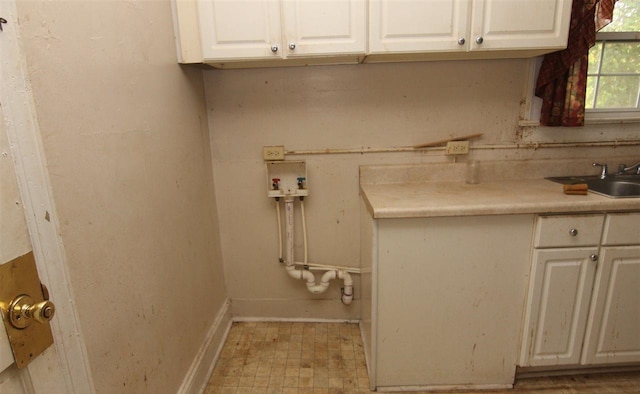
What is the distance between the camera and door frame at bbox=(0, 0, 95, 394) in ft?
1.81

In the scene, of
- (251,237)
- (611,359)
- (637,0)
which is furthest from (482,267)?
(637,0)

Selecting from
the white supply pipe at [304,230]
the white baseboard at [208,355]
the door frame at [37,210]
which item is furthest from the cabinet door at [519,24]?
the white baseboard at [208,355]

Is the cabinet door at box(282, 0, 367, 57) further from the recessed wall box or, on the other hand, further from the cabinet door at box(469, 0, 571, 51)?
the recessed wall box

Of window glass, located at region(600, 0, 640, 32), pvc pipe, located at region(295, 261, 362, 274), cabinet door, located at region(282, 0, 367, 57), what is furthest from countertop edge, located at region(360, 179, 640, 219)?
window glass, located at region(600, 0, 640, 32)

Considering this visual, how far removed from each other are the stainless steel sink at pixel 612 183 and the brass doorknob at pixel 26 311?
2.15 metres

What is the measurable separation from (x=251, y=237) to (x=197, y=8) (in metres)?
1.25

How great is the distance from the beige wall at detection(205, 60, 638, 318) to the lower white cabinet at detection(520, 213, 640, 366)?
0.61 m

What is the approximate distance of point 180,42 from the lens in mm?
1513

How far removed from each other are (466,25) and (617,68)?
1.07 meters

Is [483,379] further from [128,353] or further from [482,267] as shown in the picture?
[128,353]

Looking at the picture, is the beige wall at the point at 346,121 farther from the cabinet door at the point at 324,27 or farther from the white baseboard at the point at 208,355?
the white baseboard at the point at 208,355

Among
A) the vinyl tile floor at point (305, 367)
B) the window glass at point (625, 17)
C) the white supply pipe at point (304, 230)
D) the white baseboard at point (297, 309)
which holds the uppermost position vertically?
the window glass at point (625, 17)

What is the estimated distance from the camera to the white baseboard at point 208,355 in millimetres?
1528

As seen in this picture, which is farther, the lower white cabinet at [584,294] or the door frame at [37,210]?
the lower white cabinet at [584,294]
